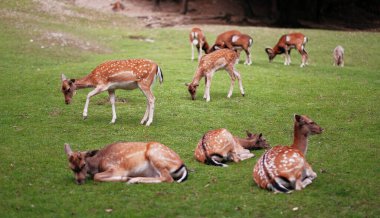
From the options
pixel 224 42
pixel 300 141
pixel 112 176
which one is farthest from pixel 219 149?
pixel 224 42

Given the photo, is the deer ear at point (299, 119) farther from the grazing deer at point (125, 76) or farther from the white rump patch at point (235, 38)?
the white rump patch at point (235, 38)

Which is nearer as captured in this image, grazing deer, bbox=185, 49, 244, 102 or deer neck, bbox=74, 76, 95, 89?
deer neck, bbox=74, 76, 95, 89

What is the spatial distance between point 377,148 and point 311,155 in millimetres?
1209

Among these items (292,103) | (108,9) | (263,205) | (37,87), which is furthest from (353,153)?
(108,9)

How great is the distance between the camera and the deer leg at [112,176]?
789 cm

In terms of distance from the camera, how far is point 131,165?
7.89 meters

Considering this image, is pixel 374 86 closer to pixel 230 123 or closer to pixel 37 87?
pixel 230 123

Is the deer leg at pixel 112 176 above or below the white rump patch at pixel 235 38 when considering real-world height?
below

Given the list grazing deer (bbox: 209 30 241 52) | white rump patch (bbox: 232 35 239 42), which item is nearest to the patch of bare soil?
grazing deer (bbox: 209 30 241 52)

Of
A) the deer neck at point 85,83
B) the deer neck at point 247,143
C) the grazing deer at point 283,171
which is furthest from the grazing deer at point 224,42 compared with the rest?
the grazing deer at point 283,171

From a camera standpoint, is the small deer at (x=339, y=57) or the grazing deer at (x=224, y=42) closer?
the grazing deer at (x=224, y=42)

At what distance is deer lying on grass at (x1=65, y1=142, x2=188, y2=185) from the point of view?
308 inches

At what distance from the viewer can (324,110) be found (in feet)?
42.9

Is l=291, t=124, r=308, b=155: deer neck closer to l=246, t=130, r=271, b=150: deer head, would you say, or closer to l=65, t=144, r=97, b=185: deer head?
l=246, t=130, r=271, b=150: deer head
